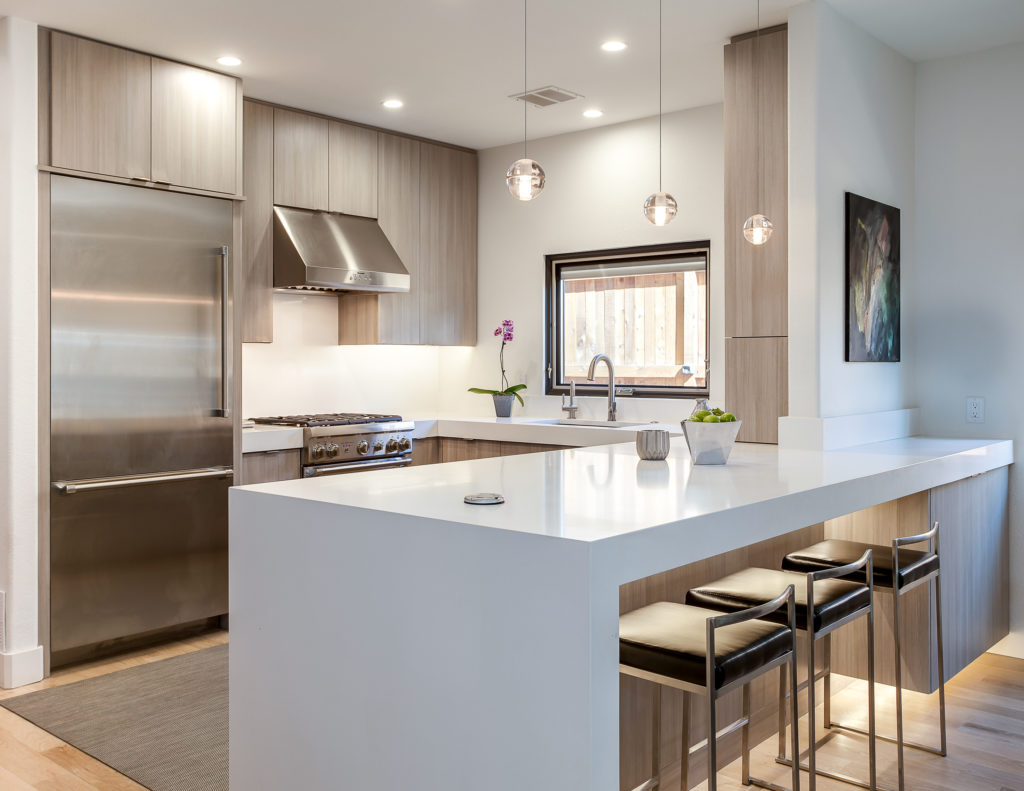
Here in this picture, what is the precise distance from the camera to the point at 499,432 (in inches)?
194

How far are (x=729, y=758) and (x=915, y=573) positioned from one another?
82cm

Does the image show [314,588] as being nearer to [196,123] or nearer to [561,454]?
[561,454]

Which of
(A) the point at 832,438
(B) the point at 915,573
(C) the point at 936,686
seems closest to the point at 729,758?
(B) the point at 915,573

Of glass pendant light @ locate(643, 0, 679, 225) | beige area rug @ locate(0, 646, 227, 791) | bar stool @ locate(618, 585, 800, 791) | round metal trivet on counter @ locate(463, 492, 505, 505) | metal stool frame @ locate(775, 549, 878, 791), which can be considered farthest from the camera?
glass pendant light @ locate(643, 0, 679, 225)

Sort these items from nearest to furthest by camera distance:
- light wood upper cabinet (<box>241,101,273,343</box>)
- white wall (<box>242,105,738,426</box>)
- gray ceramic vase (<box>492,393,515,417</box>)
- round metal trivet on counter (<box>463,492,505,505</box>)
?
round metal trivet on counter (<box>463,492,505,505</box>) < light wood upper cabinet (<box>241,101,273,343</box>) < white wall (<box>242,105,738,426</box>) < gray ceramic vase (<box>492,393,515,417</box>)

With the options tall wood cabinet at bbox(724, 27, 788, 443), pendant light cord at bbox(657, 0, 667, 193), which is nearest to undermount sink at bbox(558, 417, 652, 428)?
tall wood cabinet at bbox(724, 27, 788, 443)

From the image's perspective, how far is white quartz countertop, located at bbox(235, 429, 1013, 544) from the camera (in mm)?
1934

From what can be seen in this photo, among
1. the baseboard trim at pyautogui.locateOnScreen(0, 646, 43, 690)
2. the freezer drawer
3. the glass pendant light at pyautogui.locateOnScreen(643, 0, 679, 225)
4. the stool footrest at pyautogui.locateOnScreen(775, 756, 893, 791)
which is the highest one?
the glass pendant light at pyautogui.locateOnScreen(643, 0, 679, 225)

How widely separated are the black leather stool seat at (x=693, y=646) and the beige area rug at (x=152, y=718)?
146 cm

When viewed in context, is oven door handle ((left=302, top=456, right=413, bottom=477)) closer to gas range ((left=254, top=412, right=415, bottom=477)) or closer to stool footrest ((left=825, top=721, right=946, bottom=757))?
gas range ((left=254, top=412, right=415, bottom=477))

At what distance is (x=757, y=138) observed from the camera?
3.83 m

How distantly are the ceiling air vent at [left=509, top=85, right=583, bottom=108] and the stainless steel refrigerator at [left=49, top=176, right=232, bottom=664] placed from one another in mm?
1609

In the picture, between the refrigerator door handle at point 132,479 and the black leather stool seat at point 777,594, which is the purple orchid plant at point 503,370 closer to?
the refrigerator door handle at point 132,479

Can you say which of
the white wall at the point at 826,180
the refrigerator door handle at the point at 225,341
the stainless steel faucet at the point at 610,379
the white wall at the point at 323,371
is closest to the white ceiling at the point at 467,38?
the white wall at the point at 826,180
